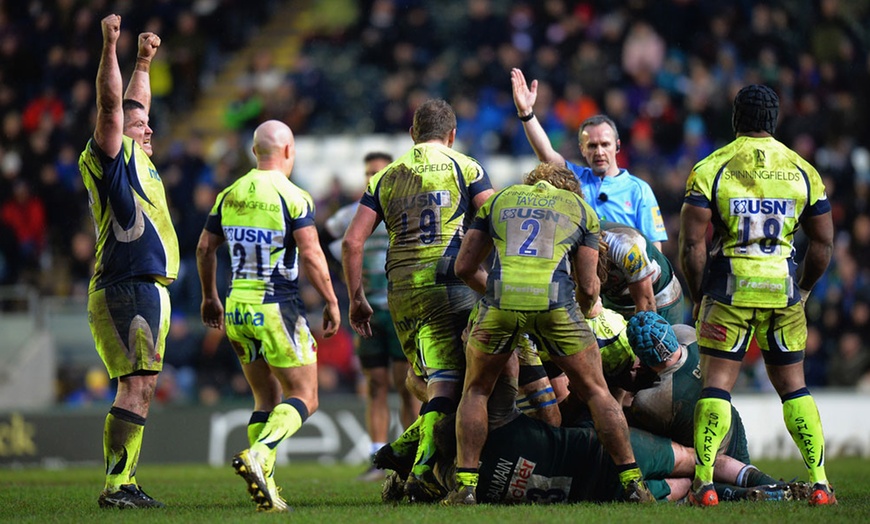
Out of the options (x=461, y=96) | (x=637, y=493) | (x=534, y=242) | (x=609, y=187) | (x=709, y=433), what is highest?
(x=461, y=96)

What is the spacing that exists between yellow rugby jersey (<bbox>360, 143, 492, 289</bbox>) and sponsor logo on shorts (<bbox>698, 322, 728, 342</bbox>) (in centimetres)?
166

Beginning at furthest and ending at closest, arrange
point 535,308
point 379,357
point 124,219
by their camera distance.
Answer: point 379,357
point 124,219
point 535,308

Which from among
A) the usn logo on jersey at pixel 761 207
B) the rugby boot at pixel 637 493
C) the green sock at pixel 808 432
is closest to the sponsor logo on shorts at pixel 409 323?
the rugby boot at pixel 637 493

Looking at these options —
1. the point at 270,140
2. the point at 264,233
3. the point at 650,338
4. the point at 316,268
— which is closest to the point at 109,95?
the point at 270,140

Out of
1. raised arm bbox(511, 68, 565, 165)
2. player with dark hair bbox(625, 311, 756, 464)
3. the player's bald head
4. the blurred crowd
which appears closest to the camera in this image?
player with dark hair bbox(625, 311, 756, 464)

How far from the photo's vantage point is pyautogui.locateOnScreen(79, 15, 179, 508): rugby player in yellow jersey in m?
7.55

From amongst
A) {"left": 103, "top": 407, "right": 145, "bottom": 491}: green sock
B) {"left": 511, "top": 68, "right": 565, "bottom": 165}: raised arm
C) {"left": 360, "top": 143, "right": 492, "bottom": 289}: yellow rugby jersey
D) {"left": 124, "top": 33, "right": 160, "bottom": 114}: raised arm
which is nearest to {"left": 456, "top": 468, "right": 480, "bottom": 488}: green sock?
{"left": 360, "top": 143, "right": 492, "bottom": 289}: yellow rugby jersey

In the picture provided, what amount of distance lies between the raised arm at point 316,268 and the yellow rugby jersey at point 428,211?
1.77ft

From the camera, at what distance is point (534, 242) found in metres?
7.21

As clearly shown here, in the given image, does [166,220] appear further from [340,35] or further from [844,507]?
[340,35]

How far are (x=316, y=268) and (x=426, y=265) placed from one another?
0.75m

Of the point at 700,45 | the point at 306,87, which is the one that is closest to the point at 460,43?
the point at 306,87

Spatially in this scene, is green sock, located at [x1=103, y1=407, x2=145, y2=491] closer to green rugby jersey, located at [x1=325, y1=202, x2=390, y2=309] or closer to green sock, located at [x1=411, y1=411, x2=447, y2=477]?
green sock, located at [x1=411, y1=411, x2=447, y2=477]

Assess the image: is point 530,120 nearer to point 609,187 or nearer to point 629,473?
point 609,187
